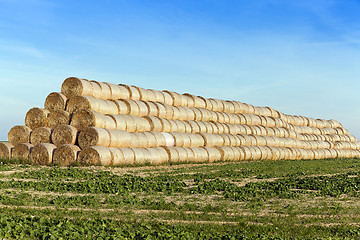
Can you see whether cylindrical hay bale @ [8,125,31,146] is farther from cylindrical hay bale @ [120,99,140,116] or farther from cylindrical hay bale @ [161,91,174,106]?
cylindrical hay bale @ [161,91,174,106]

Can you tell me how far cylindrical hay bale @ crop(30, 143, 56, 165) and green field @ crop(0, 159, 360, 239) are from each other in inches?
173

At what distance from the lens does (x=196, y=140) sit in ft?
94.6

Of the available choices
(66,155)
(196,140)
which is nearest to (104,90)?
(66,155)

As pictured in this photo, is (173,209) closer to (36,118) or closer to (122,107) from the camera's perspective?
(122,107)

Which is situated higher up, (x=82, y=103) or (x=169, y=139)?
(x=82, y=103)

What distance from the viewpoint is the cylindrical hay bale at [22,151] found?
73.6 ft

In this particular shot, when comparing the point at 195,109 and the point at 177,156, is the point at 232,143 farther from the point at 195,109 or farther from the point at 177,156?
the point at 177,156

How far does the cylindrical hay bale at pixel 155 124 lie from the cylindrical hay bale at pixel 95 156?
561 cm

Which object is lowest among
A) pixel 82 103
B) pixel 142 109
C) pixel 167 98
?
pixel 82 103

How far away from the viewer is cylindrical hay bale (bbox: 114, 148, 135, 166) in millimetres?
21184

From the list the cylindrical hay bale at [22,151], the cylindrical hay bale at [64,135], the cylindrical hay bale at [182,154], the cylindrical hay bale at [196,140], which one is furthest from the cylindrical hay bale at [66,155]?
the cylindrical hay bale at [196,140]

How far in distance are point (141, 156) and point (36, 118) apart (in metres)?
6.05

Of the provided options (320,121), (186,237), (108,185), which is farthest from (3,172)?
(320,121)

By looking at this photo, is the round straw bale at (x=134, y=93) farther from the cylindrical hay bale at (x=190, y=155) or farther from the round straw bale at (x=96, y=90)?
the cylindrical hay bale at (x=190, y=155)
